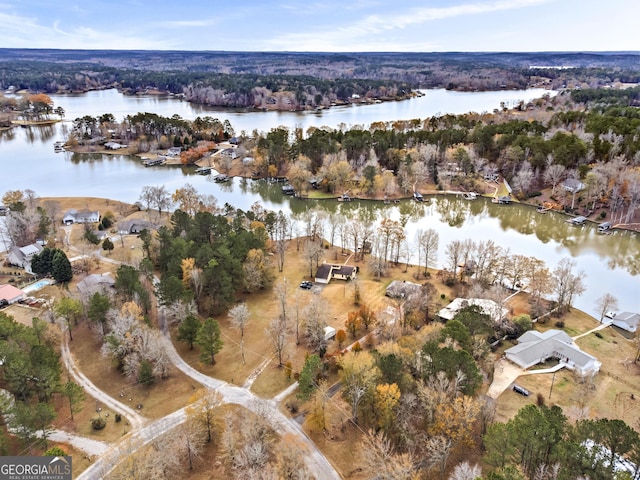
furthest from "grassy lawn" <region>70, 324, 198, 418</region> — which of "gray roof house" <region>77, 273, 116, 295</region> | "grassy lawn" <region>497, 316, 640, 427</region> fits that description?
"grassy lawn" <region>497, 316, 640, 427</region>

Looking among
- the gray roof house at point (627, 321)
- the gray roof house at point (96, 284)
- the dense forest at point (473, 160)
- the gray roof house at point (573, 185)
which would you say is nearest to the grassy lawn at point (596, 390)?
the gray roof house at point (627, 321)

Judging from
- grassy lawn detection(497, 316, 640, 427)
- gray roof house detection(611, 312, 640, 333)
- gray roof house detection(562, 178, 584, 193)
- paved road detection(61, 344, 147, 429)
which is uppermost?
gray roof house detection(562, 178, 584, 193)

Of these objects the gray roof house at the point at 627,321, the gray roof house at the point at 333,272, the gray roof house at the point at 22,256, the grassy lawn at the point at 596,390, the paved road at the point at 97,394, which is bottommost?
the paved road at the point at 97,394

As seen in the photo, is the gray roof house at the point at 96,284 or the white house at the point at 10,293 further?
the white house at the point at 10,293

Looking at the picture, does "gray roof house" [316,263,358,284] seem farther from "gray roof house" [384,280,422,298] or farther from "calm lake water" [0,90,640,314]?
"calm lake water" [0,90,640,314]

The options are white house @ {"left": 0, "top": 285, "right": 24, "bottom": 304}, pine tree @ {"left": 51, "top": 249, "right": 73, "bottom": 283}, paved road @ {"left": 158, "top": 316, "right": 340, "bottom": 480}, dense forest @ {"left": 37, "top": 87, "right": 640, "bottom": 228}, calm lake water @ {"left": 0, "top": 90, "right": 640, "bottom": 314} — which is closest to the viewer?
paved road @ {"left": 158, "top": 316, "right": 340, "bottom": 480}

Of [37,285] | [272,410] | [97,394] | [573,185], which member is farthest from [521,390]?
[573,185]

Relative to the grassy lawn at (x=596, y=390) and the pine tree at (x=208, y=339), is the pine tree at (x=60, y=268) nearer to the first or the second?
the pine tree at (x=208, y=339)
